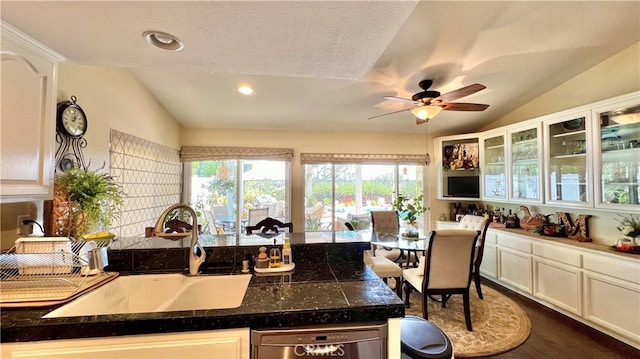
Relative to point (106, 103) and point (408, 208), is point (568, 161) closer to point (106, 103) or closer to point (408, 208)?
point (408, 208)

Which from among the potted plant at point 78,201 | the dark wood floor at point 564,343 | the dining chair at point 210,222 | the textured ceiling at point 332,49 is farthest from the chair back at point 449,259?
the dining chair at point 210,222

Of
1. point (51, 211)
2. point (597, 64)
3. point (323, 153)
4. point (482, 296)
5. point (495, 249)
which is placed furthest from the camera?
point (323, 153)

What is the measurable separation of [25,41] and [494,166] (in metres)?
4.95

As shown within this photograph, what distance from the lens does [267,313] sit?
1003mm

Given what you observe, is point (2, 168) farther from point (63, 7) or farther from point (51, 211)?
point (63, 7)

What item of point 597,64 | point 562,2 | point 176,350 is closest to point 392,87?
point 562,2

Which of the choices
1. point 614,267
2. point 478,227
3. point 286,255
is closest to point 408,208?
point 478,227

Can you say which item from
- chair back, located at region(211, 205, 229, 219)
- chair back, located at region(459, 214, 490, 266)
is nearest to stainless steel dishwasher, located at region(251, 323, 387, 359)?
chair back, located at region(459, 214, 490, 266)

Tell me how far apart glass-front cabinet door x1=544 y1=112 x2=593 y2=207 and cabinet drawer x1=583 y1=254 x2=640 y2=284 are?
563mm

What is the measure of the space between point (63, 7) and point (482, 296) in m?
4.23

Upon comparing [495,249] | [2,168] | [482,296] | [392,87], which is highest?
[392,87]

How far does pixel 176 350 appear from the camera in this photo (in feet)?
3.18

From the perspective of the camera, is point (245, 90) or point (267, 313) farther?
point (245, 90)

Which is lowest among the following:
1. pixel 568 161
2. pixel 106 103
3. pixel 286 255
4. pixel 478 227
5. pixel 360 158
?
pixel 478 227
